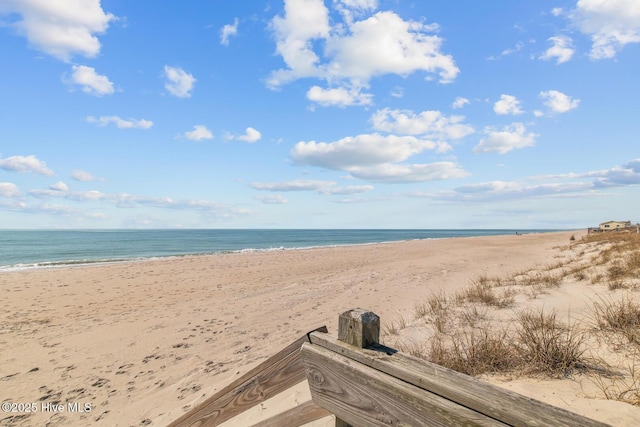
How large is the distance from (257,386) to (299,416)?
0.35 metres

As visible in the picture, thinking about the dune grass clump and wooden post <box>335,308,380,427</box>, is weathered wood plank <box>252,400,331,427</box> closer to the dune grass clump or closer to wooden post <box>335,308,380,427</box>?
wooden post <box>335,308,380,427</box>

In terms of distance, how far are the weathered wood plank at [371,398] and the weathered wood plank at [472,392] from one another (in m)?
0.03

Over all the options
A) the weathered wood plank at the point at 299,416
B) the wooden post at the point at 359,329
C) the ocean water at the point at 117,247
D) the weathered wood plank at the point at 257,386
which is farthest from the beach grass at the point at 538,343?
the ocean water at the point at 117,247

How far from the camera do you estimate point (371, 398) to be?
1643mm

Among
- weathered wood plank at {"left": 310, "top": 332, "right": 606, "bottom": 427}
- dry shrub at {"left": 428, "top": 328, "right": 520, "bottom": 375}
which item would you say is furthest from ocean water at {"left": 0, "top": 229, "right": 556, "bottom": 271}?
weathered wood plank at {"left": 310, "top": 332, "right": 606, "bottom": 427}

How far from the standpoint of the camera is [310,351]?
1977mm

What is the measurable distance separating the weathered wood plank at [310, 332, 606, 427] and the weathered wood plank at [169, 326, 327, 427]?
50 centimetres

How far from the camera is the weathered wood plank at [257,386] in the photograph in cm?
210

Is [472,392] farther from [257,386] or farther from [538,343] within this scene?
[538,343]

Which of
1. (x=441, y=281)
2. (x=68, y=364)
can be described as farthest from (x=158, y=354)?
(x=441, y=281)

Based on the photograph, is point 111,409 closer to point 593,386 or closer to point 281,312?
point 281,312

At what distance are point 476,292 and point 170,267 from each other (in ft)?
61.5

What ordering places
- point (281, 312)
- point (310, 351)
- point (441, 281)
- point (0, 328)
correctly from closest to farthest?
point (310, 351)
point (0, 328)
point (281, 312)
point (441, 281)

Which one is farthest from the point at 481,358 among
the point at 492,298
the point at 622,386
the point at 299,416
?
the point at 492,298
